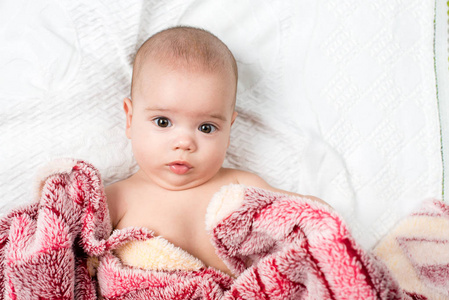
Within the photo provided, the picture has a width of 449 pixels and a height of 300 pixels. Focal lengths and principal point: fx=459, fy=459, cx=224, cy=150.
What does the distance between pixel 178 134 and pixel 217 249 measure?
291mm

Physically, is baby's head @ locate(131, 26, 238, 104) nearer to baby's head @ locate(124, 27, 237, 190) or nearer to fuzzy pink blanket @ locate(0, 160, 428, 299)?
baby's head @ locate(124, 27, 237, 190)

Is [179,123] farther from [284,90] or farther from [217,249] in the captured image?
[284,90]

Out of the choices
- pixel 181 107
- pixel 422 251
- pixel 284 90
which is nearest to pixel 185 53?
pixel 181 107

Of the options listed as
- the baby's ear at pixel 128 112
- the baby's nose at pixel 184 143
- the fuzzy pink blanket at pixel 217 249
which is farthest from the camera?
the baby's ear at pixel 128 112

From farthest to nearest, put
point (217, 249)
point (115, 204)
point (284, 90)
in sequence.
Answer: point (284, 90) < point (115, 204) < point (217, 249)

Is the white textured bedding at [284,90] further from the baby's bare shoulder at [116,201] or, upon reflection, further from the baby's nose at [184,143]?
the baby's nose at [184,143]

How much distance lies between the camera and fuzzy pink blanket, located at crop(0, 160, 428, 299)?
91cm

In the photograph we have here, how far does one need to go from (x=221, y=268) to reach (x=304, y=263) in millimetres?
277

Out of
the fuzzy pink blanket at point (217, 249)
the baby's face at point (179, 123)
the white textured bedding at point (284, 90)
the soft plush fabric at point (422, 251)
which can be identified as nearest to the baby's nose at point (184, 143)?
the baby's face at point (179, 123)

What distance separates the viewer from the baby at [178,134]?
1115mm

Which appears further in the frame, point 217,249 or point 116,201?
point 116,201

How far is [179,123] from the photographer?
1.13 meters

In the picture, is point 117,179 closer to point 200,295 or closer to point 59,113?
point 59,113

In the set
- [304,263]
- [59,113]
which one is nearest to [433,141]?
[304,263]
